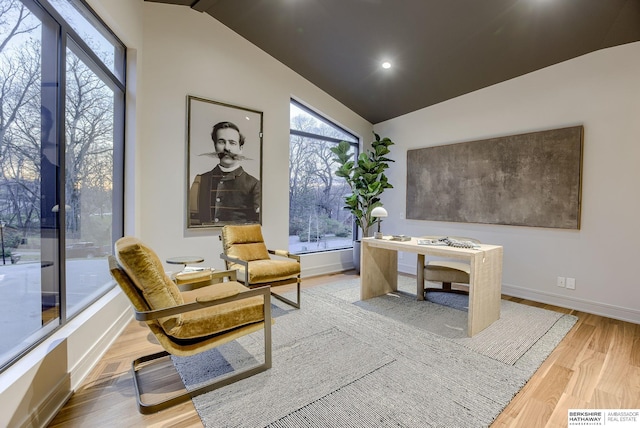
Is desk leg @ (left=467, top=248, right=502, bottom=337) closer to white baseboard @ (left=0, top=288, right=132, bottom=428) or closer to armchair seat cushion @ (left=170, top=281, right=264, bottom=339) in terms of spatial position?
armchair seat cushion @ (left=170, top=281, right=264, bottom=339)

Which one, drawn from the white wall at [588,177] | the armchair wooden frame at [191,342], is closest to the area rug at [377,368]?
the armchair wooden frame at [191,342]

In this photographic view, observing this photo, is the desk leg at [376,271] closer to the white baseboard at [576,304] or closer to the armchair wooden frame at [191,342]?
the white baseboard at [576,304]

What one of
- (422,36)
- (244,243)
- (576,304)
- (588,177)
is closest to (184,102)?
(244,243)

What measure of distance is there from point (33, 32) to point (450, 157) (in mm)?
4656

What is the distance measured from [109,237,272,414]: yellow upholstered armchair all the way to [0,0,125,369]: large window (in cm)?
47

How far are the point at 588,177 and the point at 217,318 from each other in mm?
4139

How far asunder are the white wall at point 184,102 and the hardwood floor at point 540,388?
4.69ft

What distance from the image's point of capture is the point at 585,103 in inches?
136

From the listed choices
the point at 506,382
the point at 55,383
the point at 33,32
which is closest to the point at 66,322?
the point at 55,383

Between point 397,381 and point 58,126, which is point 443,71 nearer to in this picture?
point 397,381

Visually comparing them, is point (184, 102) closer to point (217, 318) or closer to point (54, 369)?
point (217, 318)

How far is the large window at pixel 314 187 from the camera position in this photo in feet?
16.3

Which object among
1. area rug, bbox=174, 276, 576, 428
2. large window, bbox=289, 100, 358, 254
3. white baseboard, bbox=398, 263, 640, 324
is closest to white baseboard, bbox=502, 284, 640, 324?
white baseboard, bbox=398, 263, 640, 324

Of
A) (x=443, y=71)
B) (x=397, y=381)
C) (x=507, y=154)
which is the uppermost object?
(x=443, y=71)
